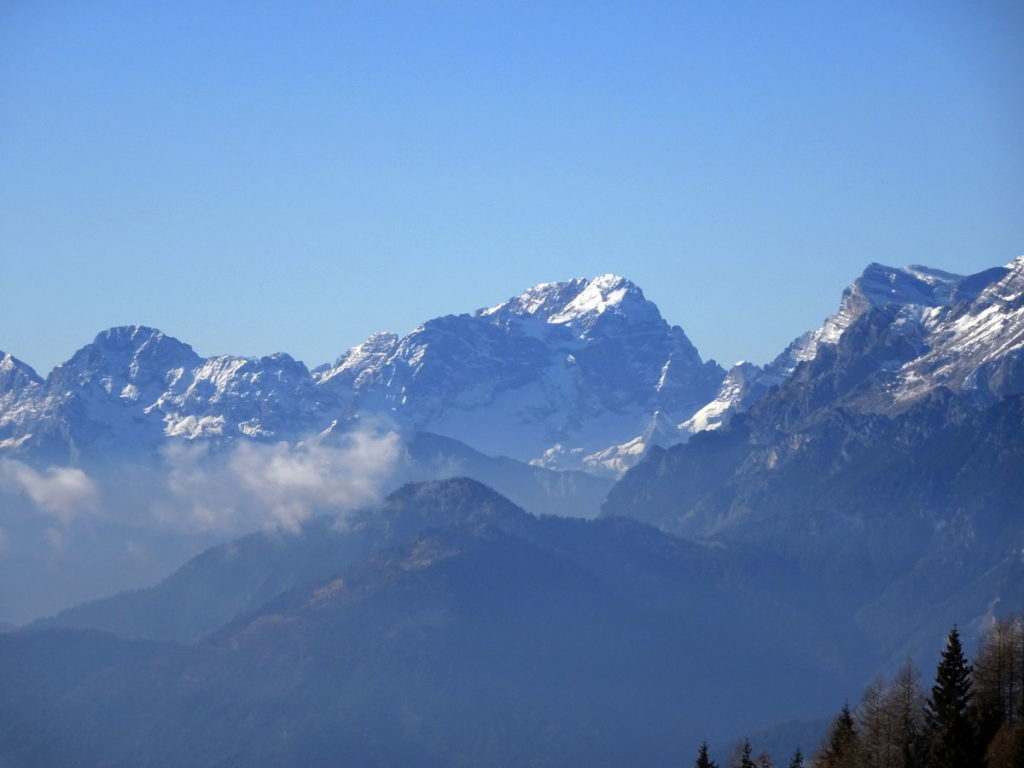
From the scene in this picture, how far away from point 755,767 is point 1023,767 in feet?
134

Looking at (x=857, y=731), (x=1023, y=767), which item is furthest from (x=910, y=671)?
(x=1023, y=767)

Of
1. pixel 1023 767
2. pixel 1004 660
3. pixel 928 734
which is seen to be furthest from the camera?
pixel 1004 660

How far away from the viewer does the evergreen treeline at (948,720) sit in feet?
518

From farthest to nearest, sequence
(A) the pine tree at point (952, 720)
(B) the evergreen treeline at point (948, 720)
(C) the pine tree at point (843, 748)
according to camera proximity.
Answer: (C) the pine tree at point (843, 748) < (B) the evergreen treeline at point (948, 720) < (A) the pine tree at point (952, 720)

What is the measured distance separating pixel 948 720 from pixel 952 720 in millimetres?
1896

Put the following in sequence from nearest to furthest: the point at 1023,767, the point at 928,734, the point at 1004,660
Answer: the point at 1023,767 < the point at 928,734 < the point at 1004,660

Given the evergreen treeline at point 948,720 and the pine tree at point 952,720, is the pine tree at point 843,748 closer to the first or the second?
the evergreen treeline at point 948,720

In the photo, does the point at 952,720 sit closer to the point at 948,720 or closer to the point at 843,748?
the point at 948,720

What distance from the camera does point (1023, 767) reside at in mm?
151375

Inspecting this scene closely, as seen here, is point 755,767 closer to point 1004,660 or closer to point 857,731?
point 857,731

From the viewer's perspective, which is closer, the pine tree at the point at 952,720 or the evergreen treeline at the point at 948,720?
the pine tree at the point at 952,720

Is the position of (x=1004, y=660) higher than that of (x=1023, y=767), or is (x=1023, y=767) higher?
(x=1004, y=660)

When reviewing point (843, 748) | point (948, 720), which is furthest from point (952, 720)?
point (843, 748)

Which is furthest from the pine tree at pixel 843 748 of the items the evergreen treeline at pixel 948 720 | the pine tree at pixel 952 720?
the pine tree at pixel 952 720
